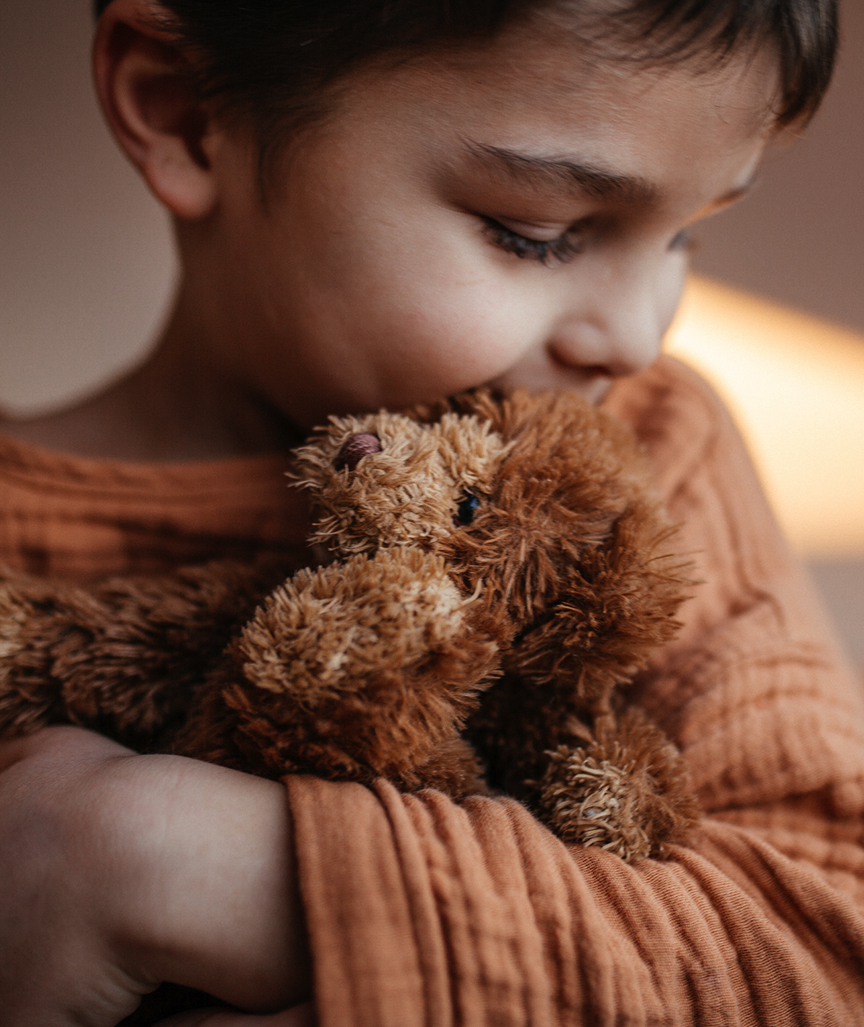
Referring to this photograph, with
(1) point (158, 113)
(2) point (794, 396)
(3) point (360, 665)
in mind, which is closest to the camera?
(3) point (360, 665)

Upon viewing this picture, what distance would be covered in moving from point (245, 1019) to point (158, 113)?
647 millimetres

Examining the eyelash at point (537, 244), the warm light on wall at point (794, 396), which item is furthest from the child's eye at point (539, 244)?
the warm light on wall at point (794, 396)

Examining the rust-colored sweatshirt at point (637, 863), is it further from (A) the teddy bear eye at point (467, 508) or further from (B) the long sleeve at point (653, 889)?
(A) the teddy bear eye at point (467, 508)

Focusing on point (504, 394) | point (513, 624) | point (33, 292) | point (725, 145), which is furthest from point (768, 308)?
point (33, 292)

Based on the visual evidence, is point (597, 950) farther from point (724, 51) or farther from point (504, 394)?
point (724, 51)

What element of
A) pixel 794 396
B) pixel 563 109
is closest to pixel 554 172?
pixel 563 109

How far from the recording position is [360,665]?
36 centimetres

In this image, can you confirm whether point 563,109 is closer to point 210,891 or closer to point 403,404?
point 403,404

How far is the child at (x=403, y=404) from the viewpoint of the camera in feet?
1.33

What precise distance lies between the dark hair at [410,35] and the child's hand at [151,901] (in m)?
0.45

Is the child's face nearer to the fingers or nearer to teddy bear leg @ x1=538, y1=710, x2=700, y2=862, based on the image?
teddy bear leg @ x1=538, y1=710, x2=700, y2=862

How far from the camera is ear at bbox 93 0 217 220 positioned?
628 millimetres

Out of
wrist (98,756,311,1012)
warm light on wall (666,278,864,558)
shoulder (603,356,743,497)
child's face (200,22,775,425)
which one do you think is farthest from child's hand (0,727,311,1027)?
warm light on wall (666,278,864,558)

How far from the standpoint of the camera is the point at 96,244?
3.99 ft
